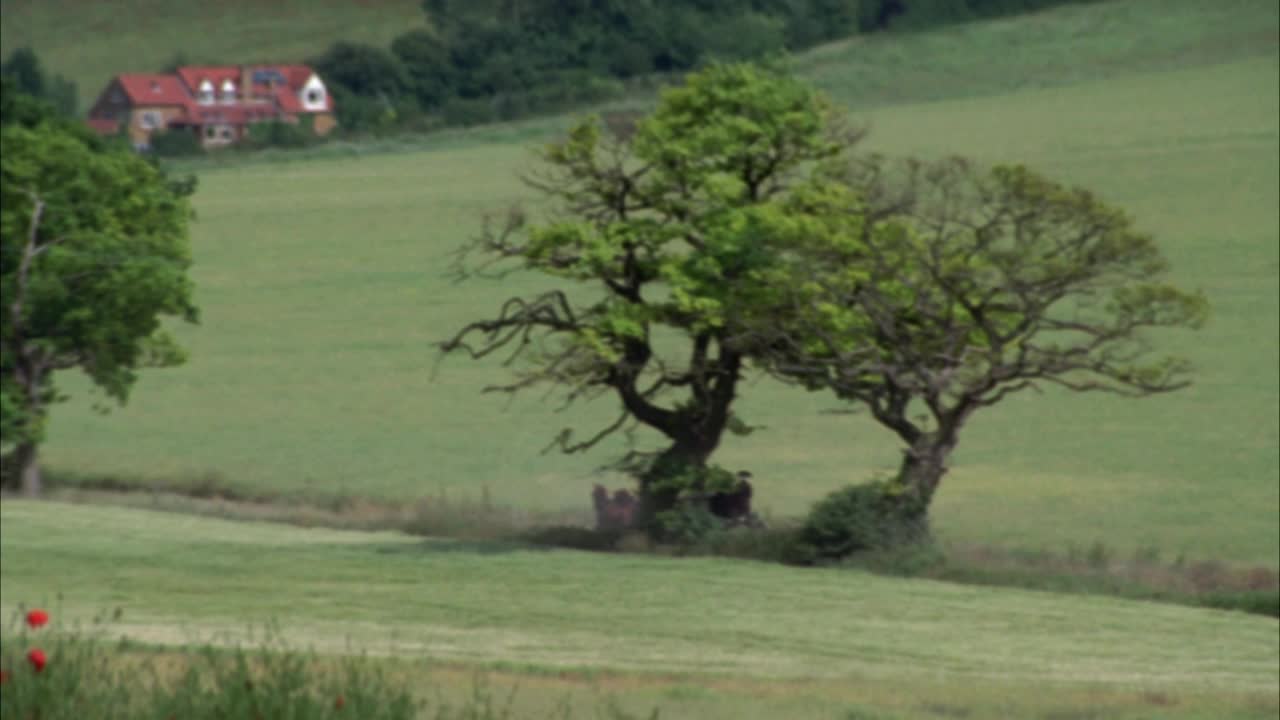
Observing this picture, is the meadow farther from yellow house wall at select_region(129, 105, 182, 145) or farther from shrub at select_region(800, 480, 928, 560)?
yellow house wall at select_region(129, 105, 182, 145)

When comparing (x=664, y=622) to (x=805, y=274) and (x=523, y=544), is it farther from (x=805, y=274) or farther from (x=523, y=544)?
(x=805, y=274)

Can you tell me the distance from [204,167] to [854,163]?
64351 millimetres

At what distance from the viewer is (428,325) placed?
66625 millimetres

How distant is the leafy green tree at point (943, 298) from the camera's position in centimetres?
3506

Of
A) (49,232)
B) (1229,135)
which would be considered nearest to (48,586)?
(49,232)

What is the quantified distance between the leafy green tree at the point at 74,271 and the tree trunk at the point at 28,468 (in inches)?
1.1

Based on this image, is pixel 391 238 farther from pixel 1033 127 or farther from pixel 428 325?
pixel 1033 127

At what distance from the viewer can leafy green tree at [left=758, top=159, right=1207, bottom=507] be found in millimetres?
35062

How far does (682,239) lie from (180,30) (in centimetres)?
15286

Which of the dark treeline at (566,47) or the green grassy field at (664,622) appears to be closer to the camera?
the green grassy field at (664,622)

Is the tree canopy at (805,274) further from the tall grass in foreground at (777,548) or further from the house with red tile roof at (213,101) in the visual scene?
the house with red tile roof at (213,101)

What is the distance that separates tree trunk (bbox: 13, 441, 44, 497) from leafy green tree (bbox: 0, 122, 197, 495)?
3 centimetres

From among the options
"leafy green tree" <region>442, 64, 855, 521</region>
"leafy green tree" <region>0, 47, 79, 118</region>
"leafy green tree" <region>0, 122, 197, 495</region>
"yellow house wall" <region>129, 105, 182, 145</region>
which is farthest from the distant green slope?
"leafy green tree" <region>442, 64, 855, 521</region>

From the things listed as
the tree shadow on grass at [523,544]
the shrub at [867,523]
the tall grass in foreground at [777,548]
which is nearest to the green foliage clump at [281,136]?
the tall grass in foreground at [777,548]
